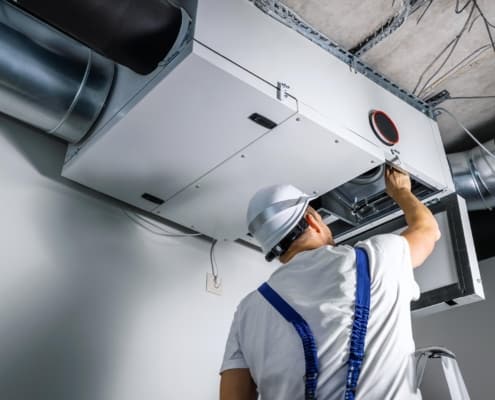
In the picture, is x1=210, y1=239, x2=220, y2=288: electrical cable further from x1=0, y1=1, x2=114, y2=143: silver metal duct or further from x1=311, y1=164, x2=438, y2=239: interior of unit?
x1=0, y1=1, x2=114, y2=143: silver metal duct

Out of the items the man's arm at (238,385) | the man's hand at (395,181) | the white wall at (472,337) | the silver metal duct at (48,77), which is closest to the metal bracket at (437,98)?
the man's hand at (395,181)

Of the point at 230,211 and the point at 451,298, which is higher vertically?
the point at 230,211

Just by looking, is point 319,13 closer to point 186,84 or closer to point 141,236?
point 186,84

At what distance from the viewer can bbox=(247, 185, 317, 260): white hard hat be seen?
46.4 inches

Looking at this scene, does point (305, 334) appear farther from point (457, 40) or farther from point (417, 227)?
point (457, 40)

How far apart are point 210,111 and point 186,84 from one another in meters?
0.10

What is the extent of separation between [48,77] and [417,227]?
3.57ft

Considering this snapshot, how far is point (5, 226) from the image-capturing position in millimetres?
1429

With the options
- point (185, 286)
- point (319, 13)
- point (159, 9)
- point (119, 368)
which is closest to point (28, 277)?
point (119, 368)

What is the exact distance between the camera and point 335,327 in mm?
938

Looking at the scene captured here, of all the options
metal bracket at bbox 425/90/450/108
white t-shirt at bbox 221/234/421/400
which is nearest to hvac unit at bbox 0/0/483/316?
metal bracket at bbox 425/90/450/108

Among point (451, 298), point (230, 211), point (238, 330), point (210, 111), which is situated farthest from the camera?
point (230, 211)

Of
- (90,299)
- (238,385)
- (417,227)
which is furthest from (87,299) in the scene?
(417,227)

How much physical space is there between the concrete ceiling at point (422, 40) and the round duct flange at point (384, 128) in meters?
0.25
